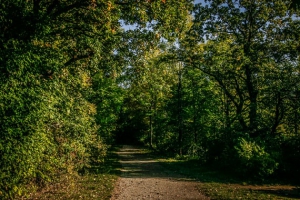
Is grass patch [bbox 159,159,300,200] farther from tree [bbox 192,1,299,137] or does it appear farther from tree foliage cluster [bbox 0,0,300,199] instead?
tree [bbox 192,1,299,137]

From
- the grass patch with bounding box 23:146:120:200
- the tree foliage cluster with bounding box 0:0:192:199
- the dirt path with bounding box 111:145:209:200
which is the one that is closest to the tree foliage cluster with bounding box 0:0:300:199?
the tree foliage cluster with bounding box 0:0:192:199

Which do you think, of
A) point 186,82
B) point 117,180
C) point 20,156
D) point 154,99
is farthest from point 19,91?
point 154,99

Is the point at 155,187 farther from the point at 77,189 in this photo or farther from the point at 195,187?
the point at 77,189

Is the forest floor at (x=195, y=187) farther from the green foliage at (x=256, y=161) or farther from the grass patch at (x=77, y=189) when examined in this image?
the green foliage at (x=256, y=161)

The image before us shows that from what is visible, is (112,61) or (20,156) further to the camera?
(112,61)

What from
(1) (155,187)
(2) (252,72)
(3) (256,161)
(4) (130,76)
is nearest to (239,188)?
(3) (256,161)

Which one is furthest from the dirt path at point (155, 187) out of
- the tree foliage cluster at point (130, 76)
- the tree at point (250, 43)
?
the tree at point (250, 43)

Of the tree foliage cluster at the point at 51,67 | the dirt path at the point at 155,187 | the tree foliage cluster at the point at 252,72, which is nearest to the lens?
the tree foliage cluster at the point at 51,67

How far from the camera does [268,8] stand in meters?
17.0

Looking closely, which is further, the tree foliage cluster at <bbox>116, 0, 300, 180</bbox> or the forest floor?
the tree foliage cluster at <bbox>116, 0, 300, 180</bbox>

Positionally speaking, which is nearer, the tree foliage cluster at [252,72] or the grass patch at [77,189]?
the grass patch at [77,189]

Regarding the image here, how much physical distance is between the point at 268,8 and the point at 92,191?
634 inches

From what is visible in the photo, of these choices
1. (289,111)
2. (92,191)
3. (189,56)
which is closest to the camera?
(92,191)

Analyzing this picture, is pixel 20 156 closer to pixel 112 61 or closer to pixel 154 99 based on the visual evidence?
pixel 112 61
